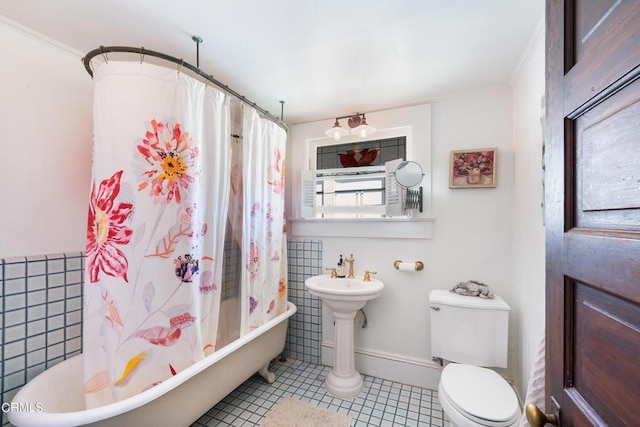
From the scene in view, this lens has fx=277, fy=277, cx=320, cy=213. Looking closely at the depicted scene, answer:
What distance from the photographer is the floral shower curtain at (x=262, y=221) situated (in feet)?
6.19

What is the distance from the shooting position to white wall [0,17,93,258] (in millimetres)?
1349

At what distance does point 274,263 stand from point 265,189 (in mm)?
582

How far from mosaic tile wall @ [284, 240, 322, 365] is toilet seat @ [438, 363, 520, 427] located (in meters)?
1.26

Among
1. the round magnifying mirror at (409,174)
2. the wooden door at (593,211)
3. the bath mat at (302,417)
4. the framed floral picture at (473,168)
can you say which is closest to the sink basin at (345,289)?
the bath mat at (302,417)

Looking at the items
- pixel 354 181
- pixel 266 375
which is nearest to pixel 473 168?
pixel 354 181

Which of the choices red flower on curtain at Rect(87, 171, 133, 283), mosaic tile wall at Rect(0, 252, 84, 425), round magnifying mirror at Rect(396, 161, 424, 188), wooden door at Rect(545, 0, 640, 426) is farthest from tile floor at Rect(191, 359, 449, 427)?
round magnifying mirror at Rect(396, 161, 424, 188)

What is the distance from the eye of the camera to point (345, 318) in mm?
2191

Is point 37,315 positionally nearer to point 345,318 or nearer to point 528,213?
point 345,318

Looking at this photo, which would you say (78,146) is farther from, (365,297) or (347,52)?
(365,297)

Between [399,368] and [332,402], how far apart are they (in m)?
0.63

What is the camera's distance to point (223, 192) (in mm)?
1649

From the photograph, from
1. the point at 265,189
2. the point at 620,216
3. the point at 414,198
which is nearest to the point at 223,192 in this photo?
the point at 265,189

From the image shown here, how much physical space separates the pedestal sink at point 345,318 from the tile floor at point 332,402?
3.0 inches

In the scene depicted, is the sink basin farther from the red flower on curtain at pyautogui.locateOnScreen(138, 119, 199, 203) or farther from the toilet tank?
the red flower on curtain at pyautogui.locateOnScreen(138, 119, 199, 203)
